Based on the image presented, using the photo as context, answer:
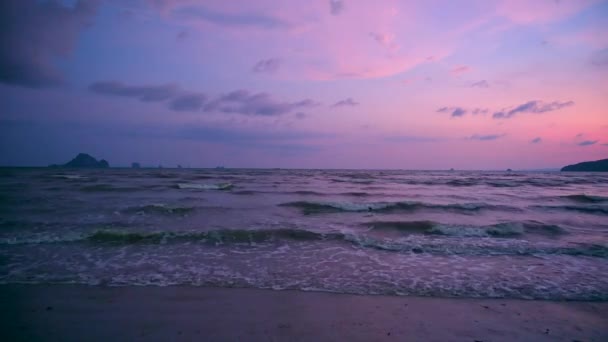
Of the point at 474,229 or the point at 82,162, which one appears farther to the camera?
the point at 82,162

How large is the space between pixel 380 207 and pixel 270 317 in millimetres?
14347

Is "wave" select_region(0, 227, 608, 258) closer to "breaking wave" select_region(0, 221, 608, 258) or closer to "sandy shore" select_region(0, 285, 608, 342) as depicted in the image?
"breaking wave" select_region(0, 221, 608, 258)

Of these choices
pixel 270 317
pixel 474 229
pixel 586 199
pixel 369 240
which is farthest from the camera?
pixel 586 199

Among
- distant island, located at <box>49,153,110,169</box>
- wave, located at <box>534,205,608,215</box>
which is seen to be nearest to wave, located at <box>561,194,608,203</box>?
wave, located at <box>534,205,608,215</box>

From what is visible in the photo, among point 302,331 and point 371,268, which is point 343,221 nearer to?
point 371,268

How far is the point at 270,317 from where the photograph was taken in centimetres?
532

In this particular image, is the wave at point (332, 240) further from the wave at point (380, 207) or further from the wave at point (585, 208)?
the wave at point (585, 208)

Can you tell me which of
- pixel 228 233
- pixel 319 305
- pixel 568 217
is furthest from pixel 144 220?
pixel 568 217

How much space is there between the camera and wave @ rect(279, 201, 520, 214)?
709 inches

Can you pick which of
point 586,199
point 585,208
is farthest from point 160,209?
point 586,199

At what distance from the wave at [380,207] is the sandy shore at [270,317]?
1147 centimetres

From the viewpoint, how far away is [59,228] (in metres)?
12.2

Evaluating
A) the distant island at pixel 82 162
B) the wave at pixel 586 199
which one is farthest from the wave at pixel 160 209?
the distant island at pixel 82 162

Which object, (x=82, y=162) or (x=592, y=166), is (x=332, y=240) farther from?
(x=592, y=166)
